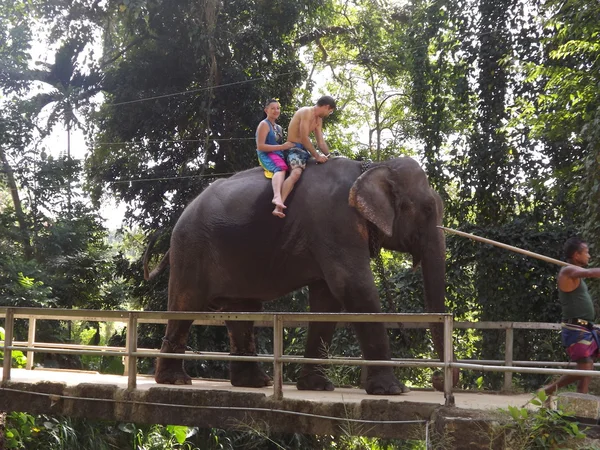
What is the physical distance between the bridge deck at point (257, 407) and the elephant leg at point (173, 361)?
50cm

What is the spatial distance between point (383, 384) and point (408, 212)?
1693mm

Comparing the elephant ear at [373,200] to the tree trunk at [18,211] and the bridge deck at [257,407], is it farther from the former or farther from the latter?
the tree trunk at [18,211]

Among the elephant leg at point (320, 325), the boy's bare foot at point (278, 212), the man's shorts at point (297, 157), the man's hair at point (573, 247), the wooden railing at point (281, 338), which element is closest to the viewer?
the wooden railing at point (281, 338)

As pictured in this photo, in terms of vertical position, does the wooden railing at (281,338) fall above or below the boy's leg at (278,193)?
below

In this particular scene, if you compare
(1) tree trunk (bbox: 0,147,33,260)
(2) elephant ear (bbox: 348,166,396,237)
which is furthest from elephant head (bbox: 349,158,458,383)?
(1) tree trunk (bbox: 0,147,33,260)

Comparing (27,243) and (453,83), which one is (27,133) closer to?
(27,243)

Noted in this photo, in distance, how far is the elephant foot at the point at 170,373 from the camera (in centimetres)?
812

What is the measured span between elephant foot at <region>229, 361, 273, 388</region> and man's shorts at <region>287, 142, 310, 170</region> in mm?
2142

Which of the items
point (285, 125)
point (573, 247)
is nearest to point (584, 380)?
point (573, 247)

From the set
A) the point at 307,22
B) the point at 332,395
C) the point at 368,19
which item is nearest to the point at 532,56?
the point at 307,22

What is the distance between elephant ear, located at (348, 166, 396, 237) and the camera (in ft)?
23.8

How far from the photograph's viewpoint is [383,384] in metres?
6.89

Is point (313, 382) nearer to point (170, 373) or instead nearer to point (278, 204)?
point (170, 373)

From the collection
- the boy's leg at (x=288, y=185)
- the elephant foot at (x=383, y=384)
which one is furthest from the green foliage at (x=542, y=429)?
the boy's leg at (x=288, y=185)
